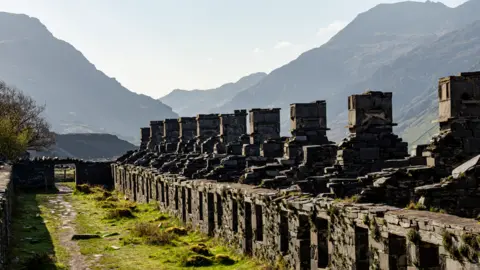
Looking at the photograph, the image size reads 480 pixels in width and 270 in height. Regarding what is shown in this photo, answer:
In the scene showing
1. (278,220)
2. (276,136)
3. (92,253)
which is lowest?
(92,253)

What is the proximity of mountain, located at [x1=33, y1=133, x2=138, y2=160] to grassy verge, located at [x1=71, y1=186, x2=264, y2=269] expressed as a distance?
105971mm

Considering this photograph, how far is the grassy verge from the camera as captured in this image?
20.5m

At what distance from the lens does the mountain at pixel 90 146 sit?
5463 inches

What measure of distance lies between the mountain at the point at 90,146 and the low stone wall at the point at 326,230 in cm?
11538

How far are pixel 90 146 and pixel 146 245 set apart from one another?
123 m

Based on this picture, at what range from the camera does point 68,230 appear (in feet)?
95.1

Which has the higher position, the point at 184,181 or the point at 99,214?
the point at 184,181

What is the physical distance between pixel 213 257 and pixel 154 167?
1968cm

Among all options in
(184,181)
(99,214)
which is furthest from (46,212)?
(184,181)

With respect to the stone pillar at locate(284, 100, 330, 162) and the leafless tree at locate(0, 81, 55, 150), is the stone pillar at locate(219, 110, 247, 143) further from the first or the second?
the leafless tree at locate(0, 81, 55, 150)

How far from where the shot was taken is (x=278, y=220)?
18219 mm

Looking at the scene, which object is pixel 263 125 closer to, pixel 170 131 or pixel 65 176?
pixel 170 131

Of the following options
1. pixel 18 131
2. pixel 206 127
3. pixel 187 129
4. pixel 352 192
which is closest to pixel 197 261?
pixel 352 192

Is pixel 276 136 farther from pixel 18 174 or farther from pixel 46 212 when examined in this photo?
pixel 18 174
